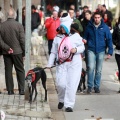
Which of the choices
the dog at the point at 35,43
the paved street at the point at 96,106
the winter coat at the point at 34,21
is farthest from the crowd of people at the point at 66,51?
the winter coat at the point at 34,21

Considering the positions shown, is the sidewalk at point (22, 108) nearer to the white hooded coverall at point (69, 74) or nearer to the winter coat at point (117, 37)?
the white hooded coverall at point (69, 74)

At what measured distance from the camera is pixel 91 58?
12.7 meters

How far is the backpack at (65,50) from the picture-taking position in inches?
410

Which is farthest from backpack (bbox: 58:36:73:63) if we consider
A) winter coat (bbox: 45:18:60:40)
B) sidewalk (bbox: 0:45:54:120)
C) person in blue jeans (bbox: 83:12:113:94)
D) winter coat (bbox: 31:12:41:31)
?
winter coat (bbox: 31:12:41:31)

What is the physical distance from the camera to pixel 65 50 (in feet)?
34.3

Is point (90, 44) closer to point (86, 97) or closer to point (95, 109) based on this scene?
point (86, 97)

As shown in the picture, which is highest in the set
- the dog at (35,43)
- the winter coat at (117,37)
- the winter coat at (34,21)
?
the winter coat at (117,37)

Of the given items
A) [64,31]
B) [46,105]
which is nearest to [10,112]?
[46,105]

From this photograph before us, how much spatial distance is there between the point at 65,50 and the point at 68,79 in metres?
A: 0.53

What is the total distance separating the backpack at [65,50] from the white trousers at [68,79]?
0.32 feet

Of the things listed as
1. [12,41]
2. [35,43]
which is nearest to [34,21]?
[35,43]

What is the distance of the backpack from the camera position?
10.4 meters

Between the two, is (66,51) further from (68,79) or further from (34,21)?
(34,21)

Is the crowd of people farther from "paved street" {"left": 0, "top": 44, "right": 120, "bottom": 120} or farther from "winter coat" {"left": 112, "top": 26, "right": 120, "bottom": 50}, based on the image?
"paved street" {"left": 0, "top": 44, "right": 120, "bottom": 120}
